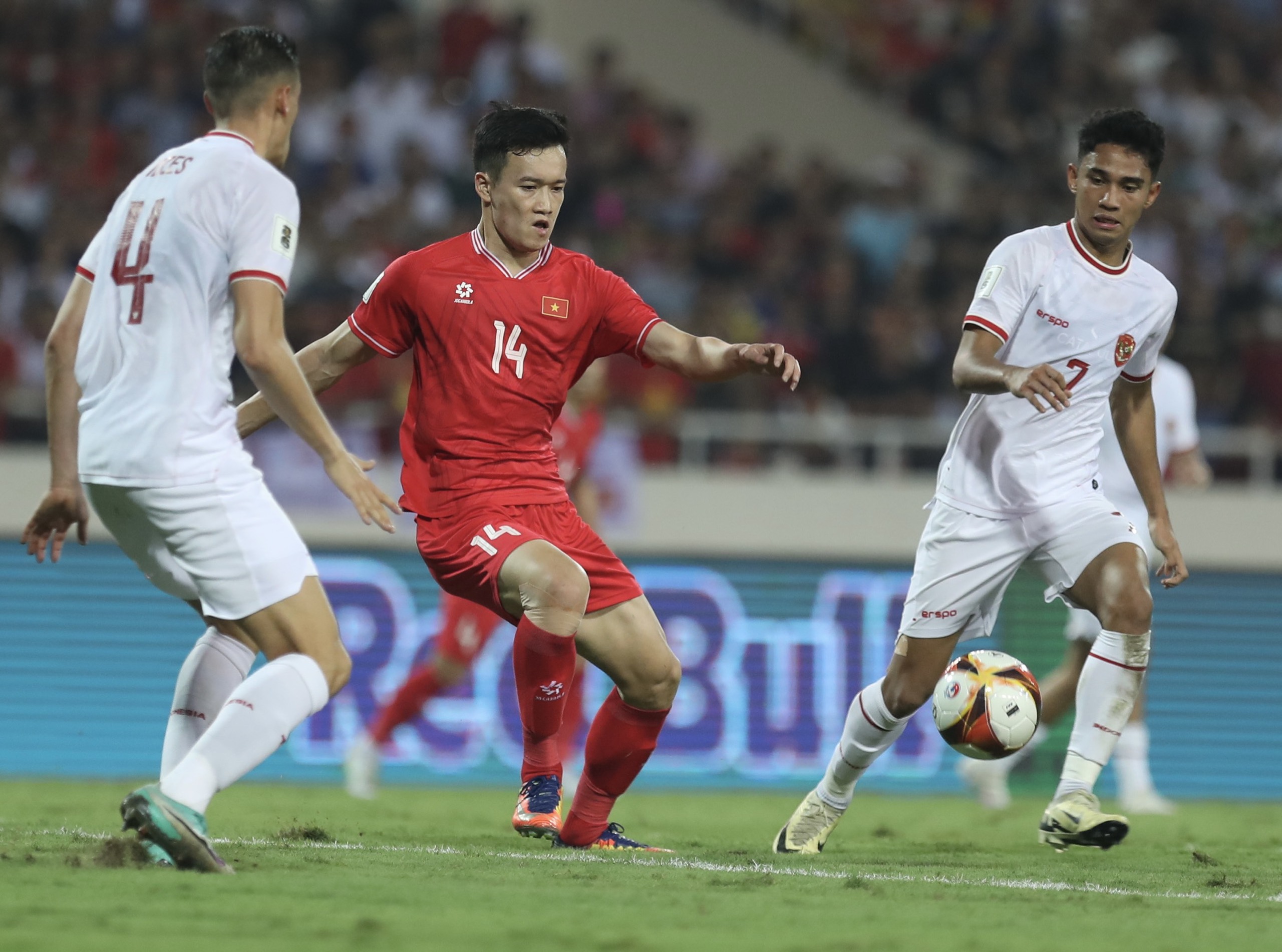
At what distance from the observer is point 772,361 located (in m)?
5.65

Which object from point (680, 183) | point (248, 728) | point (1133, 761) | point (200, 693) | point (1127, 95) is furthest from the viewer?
point (1127, 95)

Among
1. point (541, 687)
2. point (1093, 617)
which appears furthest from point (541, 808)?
point (1093, 617)

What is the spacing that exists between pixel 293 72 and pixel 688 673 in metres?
6.78

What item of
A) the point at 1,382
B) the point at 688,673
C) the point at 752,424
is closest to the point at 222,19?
the point at 1,382

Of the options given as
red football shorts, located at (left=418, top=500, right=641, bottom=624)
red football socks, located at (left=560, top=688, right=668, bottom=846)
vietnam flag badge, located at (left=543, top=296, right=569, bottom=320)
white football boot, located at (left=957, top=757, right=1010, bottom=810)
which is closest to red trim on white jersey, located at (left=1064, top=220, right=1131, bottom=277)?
vietnam flag badge, located at (left=543, top=296, right=569, bottom=320)

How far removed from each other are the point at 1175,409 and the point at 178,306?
6.13m

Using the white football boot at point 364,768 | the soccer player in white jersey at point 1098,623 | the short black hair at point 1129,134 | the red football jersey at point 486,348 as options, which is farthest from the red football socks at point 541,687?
the soccer player in white jersey at point 1098,623

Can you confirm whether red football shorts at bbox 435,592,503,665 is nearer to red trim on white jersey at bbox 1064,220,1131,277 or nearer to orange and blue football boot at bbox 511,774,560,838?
orange and blue football boot at bbox 511,774,560,838

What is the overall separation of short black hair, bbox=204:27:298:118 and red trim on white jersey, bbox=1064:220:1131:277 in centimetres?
304

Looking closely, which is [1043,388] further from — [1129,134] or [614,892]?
[614,892]

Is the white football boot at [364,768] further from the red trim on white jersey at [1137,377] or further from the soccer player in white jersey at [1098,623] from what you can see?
the red trim on white jersey at [1137,377]

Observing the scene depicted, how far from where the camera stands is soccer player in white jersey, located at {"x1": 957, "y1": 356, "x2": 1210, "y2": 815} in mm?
8852

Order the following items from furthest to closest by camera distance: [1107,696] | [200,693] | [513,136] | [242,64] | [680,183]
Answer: [680,183], [1107,696], [513,136], [200,693], [242,64]

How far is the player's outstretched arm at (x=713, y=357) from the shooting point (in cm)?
560
